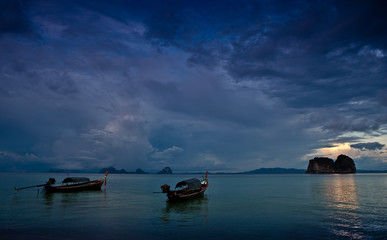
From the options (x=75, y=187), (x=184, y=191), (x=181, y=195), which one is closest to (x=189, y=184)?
(x=184, y=191)

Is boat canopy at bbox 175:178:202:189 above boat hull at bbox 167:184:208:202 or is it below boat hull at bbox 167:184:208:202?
above

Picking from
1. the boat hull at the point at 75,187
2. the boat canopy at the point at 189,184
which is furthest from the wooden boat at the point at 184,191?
the boat hull at the point at 75,187

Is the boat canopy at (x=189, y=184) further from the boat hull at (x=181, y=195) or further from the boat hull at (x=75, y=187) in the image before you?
the boat hull at (x=75, y=187)

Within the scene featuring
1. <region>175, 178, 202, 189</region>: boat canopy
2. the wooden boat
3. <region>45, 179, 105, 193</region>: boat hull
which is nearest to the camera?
the wooden boat

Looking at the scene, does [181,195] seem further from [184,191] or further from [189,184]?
[189,184]

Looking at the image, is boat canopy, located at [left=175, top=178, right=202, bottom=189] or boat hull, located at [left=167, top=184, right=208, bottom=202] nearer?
Result: boat hull, located at [left=167, top=184, right=208, bottom=202]

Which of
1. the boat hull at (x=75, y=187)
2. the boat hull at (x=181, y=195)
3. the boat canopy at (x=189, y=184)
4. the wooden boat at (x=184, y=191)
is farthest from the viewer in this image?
the boat hull at (x=75, y=187)

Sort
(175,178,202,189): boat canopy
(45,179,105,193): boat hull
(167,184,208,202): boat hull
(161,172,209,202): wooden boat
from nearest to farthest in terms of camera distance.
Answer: (167,184,208,202): boat hull
(161,172,209,202): wooden boat
(175,178,202,189): boat canopy
(45,179,105,193): boat hull

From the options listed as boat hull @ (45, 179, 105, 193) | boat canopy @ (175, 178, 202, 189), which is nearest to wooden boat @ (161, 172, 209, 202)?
boat canopy @ (175, 178, 202, 189)

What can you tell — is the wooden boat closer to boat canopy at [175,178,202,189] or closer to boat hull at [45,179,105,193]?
boat canopy at [175,178,202,189]

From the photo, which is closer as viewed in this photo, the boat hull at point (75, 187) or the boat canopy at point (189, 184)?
the boat canopy at point (189, 184)

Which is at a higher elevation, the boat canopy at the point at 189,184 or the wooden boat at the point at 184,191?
the boat canopy at the point at 189,184

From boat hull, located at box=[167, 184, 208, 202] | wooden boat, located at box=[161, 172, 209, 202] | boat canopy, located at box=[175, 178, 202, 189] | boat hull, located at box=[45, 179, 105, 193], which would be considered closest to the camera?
boat hull, located at box=[167, 184, 208, 202]

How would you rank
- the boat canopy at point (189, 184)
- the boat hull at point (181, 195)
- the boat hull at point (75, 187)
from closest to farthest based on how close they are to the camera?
the boat hull at point (181, 195), the boat canopy at point (189, 184), the boat hull at point (75, 187)
